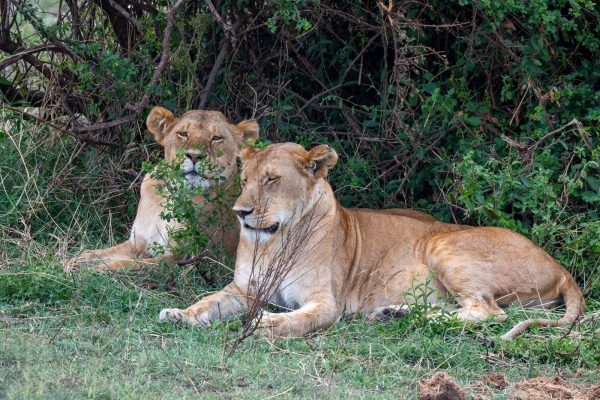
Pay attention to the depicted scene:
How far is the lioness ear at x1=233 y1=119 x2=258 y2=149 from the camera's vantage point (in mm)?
5637

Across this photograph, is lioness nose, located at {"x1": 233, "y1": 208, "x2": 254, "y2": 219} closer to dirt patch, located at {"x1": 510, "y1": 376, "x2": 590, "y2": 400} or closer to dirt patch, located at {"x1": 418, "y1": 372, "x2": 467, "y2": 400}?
dirt patch, located at {"x1": 418, "y1": 372, "x2": 467, "y2": 400}

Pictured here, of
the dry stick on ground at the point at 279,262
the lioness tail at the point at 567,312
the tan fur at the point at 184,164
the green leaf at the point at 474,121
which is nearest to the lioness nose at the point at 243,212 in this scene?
the dry stick on ground at the point at 279,262

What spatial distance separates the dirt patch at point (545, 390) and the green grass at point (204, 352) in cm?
8

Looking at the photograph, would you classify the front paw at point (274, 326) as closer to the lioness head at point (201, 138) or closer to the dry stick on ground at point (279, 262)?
the dry stick on ground at point (279, 262)

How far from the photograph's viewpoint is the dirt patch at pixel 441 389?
3.39 meters

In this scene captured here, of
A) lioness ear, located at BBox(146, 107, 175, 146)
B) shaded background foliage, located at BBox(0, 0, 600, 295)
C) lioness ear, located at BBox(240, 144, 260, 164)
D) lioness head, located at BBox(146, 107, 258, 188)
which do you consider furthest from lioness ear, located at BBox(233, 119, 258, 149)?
lioness ear, located at BBox(240, 144, 260, 164)

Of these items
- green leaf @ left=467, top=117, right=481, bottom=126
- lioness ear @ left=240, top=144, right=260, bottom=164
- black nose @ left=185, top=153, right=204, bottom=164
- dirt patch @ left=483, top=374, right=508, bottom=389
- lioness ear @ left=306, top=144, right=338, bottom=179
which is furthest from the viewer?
green leaf @ left=467, top=117, right=481, bottom=126

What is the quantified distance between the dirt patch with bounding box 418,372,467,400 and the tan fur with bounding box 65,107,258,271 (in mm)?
2065

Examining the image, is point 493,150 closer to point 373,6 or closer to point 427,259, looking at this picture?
point 427,259

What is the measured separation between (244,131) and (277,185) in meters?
1.10

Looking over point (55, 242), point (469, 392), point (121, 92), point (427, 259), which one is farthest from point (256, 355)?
point (121, 92)

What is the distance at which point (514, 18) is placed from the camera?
233 inches

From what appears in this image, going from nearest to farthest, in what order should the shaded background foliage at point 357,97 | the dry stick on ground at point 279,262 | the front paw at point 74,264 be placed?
the dry stick on ground at point 279,262
the front paw at point 74,264
the shaded background foliage at point 357,97

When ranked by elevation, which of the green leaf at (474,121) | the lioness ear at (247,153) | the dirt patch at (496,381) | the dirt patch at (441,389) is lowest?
the dirt patch at (496,381)
